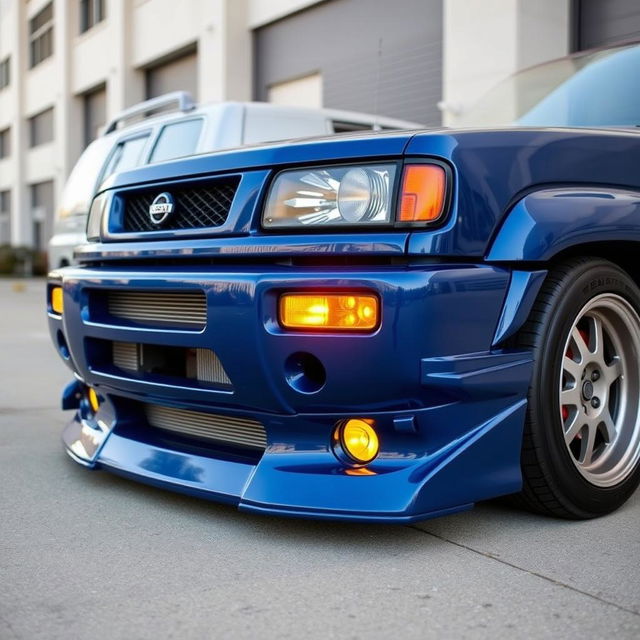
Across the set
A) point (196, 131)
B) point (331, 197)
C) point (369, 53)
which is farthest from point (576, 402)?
point (369, 53)

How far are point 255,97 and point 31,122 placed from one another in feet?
53.0

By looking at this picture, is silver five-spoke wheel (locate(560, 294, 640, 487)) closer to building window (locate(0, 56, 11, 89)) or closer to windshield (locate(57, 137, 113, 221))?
windshield (locate(57, 137, 113, 221))

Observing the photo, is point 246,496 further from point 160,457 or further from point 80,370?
point 80,370

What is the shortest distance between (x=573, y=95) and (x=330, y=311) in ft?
5.78

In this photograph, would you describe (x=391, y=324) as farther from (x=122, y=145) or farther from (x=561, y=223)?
(x=122, y=145)

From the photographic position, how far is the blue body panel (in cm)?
239

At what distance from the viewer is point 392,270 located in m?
2.39

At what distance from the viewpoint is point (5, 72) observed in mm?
32094

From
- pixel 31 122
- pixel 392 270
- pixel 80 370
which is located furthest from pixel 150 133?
pixel 31 122

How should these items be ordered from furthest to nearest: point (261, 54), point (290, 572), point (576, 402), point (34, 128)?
point (34, 128)
point (261, 54)
point (576, 402)
point (290, 572)

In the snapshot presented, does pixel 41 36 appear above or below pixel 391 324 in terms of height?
above

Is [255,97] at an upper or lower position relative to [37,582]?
upper

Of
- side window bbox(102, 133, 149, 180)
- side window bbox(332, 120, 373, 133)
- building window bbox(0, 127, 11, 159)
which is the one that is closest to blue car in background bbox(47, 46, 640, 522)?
side window bbox(332, 120, 373, 133)

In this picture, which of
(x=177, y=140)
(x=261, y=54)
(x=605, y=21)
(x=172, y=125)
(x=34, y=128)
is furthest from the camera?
(x=34, y=128)
